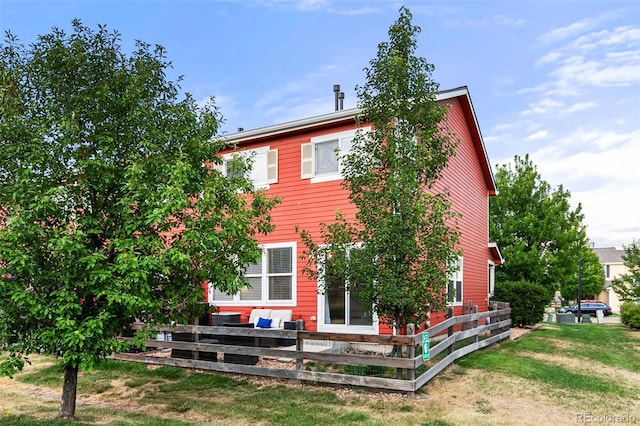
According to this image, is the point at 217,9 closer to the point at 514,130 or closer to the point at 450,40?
the point at 450,40

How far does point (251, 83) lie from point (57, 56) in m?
11.9

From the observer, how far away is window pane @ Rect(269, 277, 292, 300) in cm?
1404

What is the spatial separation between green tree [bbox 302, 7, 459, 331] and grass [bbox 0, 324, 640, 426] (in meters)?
1.81

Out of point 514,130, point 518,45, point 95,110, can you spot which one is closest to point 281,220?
point 95,110

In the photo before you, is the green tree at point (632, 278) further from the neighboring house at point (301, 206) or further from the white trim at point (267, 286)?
the white trim at point (267, 286)

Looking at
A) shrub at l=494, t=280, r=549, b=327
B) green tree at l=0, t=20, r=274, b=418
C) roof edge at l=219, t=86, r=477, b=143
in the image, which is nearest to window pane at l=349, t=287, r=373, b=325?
roof edge at l=219, t=86, r=477, b=143

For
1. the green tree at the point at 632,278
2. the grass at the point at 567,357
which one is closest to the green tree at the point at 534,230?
the green tree at the point at 632,278

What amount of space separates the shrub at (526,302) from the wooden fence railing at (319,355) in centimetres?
858

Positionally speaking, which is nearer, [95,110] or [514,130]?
[95,110]

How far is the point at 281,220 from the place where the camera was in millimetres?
14258

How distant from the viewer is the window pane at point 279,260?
14.1 metres

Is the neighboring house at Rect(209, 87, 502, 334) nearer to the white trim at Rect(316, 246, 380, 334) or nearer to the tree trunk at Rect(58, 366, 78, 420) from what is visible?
the white trim at Rect(316, 246, 380, 334)

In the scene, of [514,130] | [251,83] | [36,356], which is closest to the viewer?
[36,356]

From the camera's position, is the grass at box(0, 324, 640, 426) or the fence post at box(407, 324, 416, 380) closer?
the grass at box(0, 324, 640, 426)
